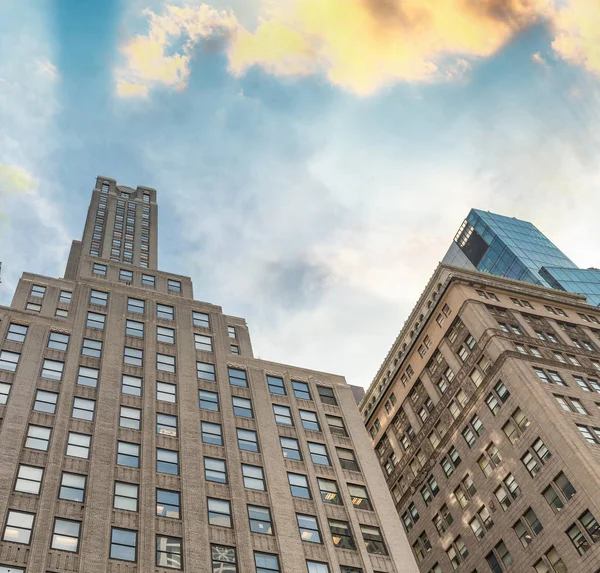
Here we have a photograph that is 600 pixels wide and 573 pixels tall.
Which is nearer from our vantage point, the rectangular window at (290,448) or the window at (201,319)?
the rectangular window at (290,448)

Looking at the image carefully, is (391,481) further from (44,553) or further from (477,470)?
(44,553)

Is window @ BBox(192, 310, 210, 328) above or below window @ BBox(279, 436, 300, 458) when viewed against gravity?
above

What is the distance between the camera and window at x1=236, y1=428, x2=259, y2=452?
54.2 meters

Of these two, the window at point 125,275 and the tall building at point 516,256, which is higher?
the tall building at point 516,256

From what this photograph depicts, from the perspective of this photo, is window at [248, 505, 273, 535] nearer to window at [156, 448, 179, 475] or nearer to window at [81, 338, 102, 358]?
window at [156, 448, 179, 475]

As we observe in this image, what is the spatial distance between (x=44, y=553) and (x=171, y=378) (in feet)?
71.2

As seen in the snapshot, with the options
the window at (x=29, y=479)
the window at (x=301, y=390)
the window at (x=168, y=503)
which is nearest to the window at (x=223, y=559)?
the window at (x=168, y=503)

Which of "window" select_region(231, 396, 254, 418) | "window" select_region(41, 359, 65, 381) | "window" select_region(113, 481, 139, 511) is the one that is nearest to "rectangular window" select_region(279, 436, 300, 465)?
"window" select_region(231, 396, 254, 418)

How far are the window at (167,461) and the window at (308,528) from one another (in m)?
9.55

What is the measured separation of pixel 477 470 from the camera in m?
68.1

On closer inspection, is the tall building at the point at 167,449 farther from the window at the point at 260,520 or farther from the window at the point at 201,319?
the window at the point at 201,319

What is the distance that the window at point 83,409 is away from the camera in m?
51.2

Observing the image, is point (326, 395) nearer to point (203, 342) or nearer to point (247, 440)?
point (247, 440)

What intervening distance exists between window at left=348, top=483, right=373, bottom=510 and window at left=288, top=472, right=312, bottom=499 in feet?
12.2
